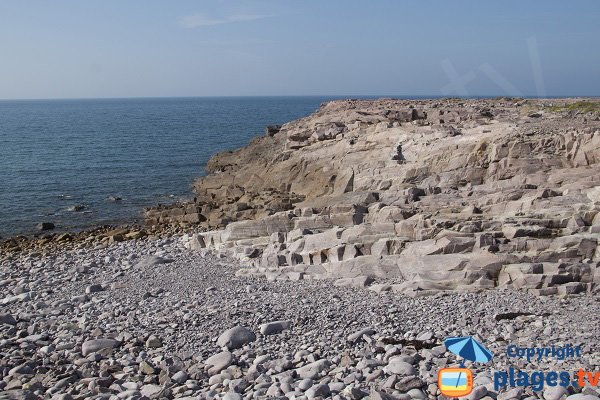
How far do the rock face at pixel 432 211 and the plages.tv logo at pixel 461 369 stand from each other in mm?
3835

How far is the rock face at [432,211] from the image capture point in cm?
1572

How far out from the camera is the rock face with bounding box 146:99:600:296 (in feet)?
51.6

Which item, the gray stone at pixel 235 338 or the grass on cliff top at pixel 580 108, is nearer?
the gray stone at pixel 235 338

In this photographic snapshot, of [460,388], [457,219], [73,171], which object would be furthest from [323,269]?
[73,171]

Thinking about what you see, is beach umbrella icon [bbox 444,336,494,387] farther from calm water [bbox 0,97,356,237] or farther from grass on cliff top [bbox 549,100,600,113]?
grass on cliff top [bbox 549,100,600,113]

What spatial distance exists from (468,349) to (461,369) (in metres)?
0.87

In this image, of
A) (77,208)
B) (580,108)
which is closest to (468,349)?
(77,208)

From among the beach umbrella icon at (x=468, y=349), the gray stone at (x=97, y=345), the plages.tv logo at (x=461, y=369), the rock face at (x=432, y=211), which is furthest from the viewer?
the rock face at (x=432, y=211)

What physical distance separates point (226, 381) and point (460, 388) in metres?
4.56

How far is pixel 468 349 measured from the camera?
11.1m

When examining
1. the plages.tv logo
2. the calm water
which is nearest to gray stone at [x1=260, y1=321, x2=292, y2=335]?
the plages.tv logo

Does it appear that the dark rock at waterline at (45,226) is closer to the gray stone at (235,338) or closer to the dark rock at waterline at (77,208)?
the dark rock at waterline at (77,208)

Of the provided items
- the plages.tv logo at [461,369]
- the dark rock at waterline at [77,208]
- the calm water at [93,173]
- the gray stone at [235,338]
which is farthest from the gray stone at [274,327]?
the dark rock at waterline at [77,208]

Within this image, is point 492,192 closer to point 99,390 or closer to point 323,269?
point 323,269
